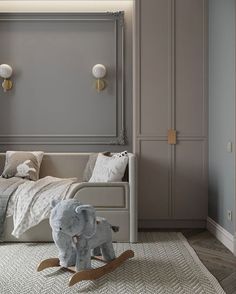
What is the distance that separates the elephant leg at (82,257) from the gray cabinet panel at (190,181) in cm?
170

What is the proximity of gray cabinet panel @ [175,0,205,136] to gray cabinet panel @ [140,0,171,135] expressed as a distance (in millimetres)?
112

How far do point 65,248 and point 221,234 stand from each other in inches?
61.9

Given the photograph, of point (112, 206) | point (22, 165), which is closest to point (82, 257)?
point (112, 206)

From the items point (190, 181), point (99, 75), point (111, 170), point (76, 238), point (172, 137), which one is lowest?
point (76, 238)

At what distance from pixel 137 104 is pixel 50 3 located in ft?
5.26

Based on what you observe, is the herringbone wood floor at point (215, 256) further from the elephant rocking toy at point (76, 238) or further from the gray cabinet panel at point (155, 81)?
the gray cabinet panel at point (155, 81)

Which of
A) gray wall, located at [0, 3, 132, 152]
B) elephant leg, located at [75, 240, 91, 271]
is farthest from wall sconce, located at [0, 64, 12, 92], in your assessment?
elephant leg, located at [75, 240, 91, 271]

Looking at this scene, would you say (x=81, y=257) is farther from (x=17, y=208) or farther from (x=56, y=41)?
(x=56, y=41)

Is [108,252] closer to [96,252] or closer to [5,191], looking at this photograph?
[96,252]

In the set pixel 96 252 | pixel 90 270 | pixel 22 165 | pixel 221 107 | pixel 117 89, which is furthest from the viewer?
pixel 117 89

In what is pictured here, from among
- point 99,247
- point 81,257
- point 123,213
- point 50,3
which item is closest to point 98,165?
point 123,213

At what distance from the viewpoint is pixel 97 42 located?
451 cm

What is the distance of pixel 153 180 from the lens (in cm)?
404

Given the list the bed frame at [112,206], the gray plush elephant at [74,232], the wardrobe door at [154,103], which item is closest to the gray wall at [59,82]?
the wardrobe door at [154,103]
